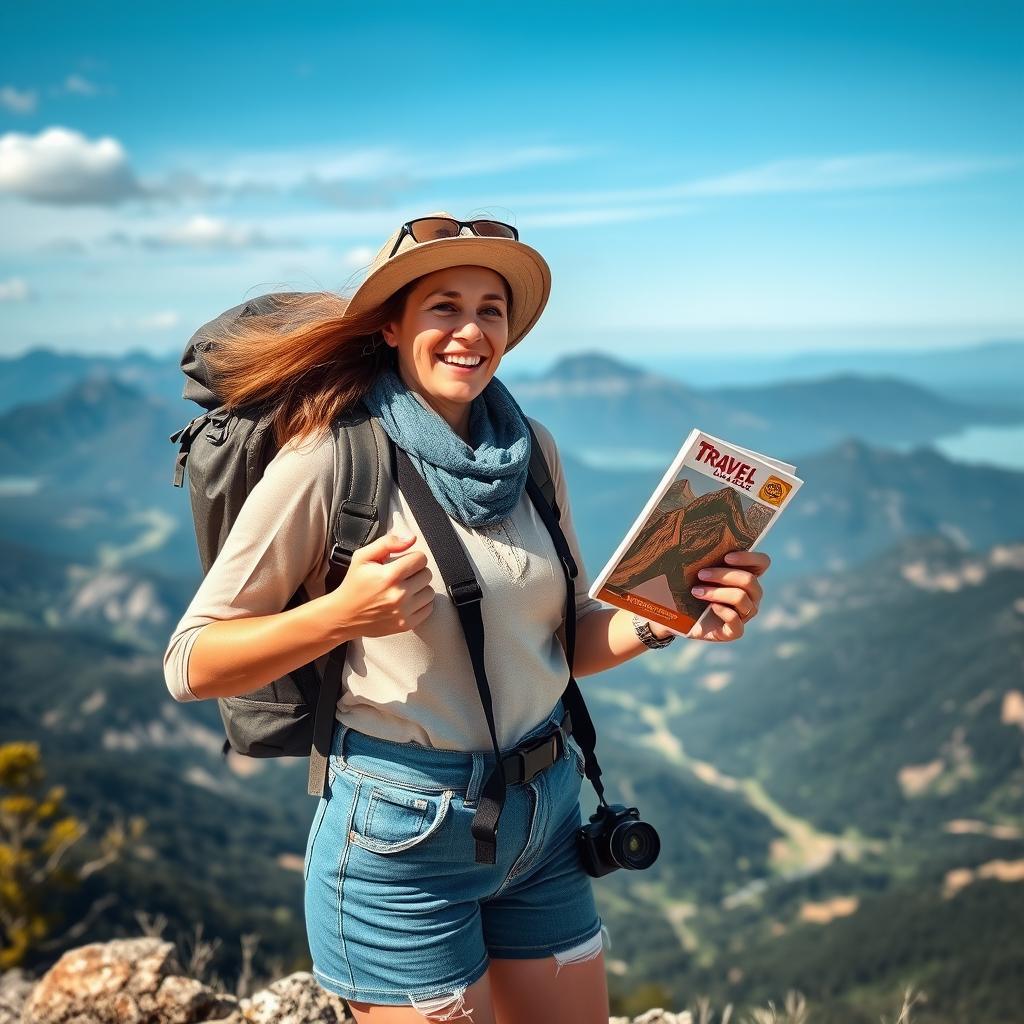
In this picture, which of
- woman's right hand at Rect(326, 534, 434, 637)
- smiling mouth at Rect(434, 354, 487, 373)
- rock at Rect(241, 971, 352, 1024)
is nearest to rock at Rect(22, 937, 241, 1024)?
rock at Rect(241, 971, 352, 1024)

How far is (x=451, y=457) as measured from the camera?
3205 millimetres

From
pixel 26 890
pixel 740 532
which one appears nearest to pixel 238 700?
pixel 740 532

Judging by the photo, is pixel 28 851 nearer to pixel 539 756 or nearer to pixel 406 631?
pixel 539 756

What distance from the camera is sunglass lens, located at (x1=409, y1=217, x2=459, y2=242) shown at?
3.32 metres

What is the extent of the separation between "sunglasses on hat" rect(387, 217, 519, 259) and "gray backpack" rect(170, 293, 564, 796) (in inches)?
23.1

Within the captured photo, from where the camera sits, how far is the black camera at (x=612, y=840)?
3721 mm

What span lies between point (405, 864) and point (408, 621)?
32.3 inches

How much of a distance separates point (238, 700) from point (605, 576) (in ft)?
4.39

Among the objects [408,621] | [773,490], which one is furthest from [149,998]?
[773,490]

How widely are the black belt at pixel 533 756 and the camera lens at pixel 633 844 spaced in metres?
0.44

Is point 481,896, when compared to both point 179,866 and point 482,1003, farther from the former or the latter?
point 179,866

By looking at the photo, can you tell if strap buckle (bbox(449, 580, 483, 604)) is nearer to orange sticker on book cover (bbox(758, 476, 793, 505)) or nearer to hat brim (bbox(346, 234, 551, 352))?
hat brim (bbox(346, 234, 551, 352))

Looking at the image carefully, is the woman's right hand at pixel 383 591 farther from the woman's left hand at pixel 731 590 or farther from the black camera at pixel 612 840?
the black camera at pixel 612 840

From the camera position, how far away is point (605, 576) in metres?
3.48
